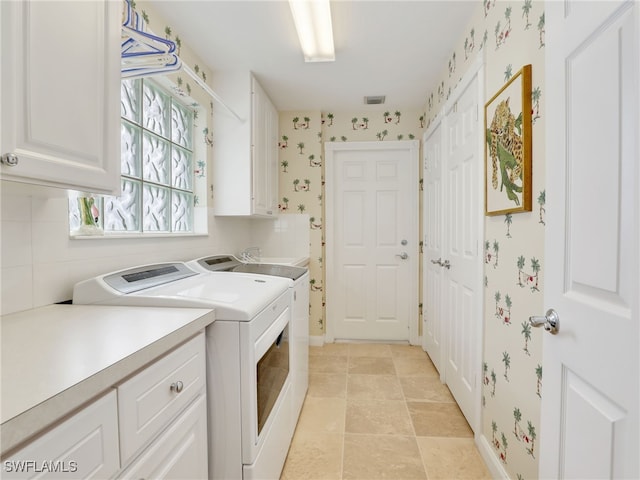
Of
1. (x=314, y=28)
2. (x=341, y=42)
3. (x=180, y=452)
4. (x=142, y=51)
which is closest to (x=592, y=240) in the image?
(x=180, y=452)

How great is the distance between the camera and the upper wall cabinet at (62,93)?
73 cm

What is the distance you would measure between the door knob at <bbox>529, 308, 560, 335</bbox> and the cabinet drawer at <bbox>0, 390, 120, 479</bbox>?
101 centimetres

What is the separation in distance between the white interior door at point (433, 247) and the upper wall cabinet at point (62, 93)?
7.07 ft

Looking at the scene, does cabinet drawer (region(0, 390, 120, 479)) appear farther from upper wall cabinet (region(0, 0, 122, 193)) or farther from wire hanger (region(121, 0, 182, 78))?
wire hanger (region(121, 0, 182, 78))

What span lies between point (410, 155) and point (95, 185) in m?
2.86

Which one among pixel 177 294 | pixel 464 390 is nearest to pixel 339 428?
pixel 464 390

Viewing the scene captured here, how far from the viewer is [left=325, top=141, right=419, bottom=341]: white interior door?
10.7ft

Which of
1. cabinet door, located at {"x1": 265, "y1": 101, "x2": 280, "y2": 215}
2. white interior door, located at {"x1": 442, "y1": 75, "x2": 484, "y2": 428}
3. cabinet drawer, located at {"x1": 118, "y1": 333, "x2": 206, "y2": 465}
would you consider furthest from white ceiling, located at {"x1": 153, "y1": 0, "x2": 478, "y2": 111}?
cabinet drawer, located at {"x1": 118, "y1": 333, "x2": 206, "y2": 465}

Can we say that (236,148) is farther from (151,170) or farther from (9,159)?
(9,159)

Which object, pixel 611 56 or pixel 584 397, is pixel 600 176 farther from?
pixel 584 397

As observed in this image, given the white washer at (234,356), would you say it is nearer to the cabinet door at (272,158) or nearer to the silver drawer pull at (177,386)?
the silver drawer pull at (177,386)

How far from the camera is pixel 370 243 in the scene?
10.9 ft

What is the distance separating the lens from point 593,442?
0.68 metres

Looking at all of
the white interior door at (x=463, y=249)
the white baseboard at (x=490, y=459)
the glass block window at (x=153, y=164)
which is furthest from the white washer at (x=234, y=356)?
the white interior door at (x=463, y=249)
